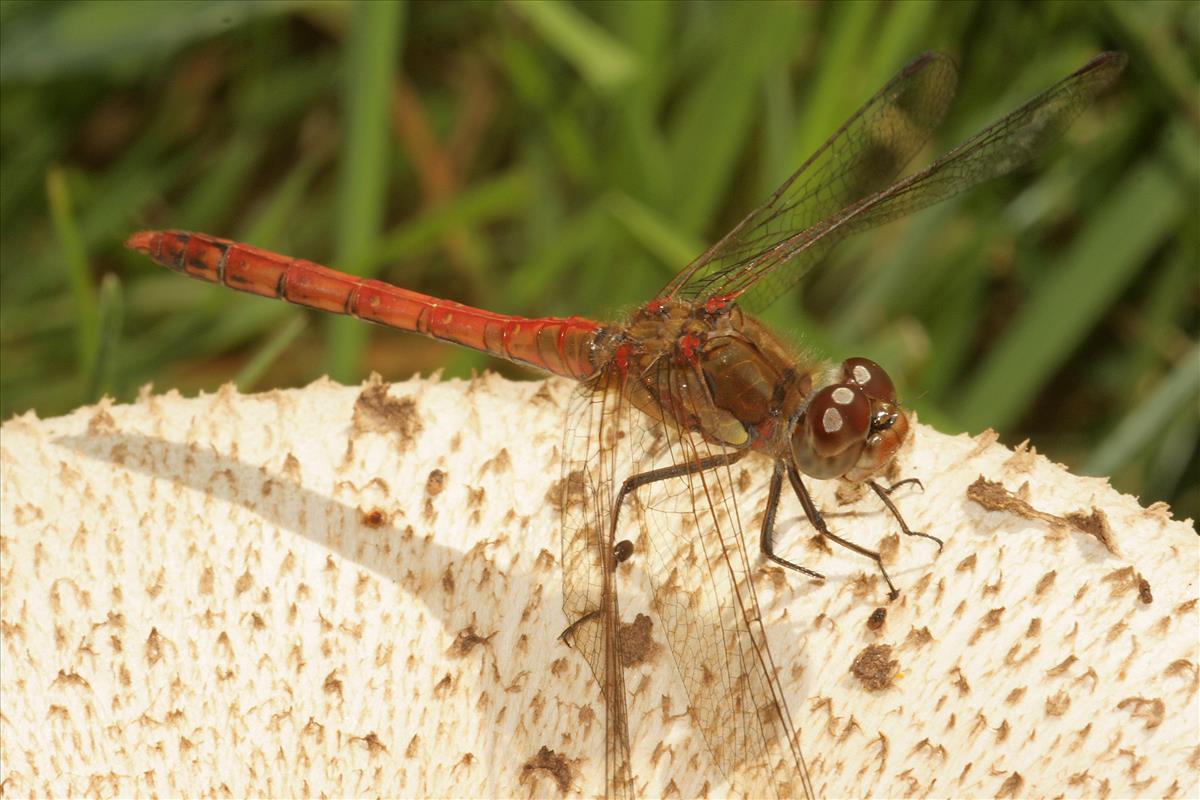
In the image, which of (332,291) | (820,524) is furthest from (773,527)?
(332,291)

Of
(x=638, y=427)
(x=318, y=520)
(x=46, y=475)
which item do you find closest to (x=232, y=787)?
(x=318, y=520)

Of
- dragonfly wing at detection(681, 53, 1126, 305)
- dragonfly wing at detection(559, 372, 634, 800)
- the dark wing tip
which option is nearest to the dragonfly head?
dragonfly wing at detection(559, 372, 634, 800)

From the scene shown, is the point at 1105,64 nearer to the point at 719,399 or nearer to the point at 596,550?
the point at 719,399

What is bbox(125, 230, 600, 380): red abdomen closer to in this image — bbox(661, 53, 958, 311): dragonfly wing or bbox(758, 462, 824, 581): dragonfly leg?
bbox(661, 53, 958, 311): dragonfly wing

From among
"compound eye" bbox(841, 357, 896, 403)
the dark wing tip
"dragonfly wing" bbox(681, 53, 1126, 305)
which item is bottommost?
"compound eye" bbox(841, 357, 896, 403)

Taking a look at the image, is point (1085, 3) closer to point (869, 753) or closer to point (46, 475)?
point (869, 753)

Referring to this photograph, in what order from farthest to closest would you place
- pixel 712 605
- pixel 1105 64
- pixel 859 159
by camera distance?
1. pixel 859 159
2. pixel 1105 64
3. pixel 712 605
